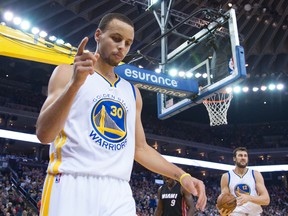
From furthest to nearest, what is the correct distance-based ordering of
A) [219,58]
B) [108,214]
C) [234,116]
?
[234,116] → [219,58] → [108,214]

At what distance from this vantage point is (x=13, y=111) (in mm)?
23078

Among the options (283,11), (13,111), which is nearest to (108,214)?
(283,11)

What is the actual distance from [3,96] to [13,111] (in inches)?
81.5

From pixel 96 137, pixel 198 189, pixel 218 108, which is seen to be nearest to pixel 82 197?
pixel 96 137

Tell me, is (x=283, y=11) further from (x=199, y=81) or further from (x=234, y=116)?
(x=234, y=116)

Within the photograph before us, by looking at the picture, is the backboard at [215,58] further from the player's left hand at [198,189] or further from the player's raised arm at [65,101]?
the player's raised arm at [65,101]

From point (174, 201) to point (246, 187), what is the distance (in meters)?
1.36

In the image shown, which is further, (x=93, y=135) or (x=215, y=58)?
(x=215, y=58)

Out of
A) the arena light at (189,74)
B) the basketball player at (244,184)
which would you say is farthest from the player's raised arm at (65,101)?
the arena light at (189,74)

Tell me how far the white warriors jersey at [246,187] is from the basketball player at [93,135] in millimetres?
4160

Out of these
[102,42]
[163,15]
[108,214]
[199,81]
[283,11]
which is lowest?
[108,214]

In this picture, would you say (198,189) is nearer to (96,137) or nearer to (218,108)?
(96,137)

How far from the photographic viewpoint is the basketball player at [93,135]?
6.30 ft

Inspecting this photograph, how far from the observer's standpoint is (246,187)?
20.6ft
